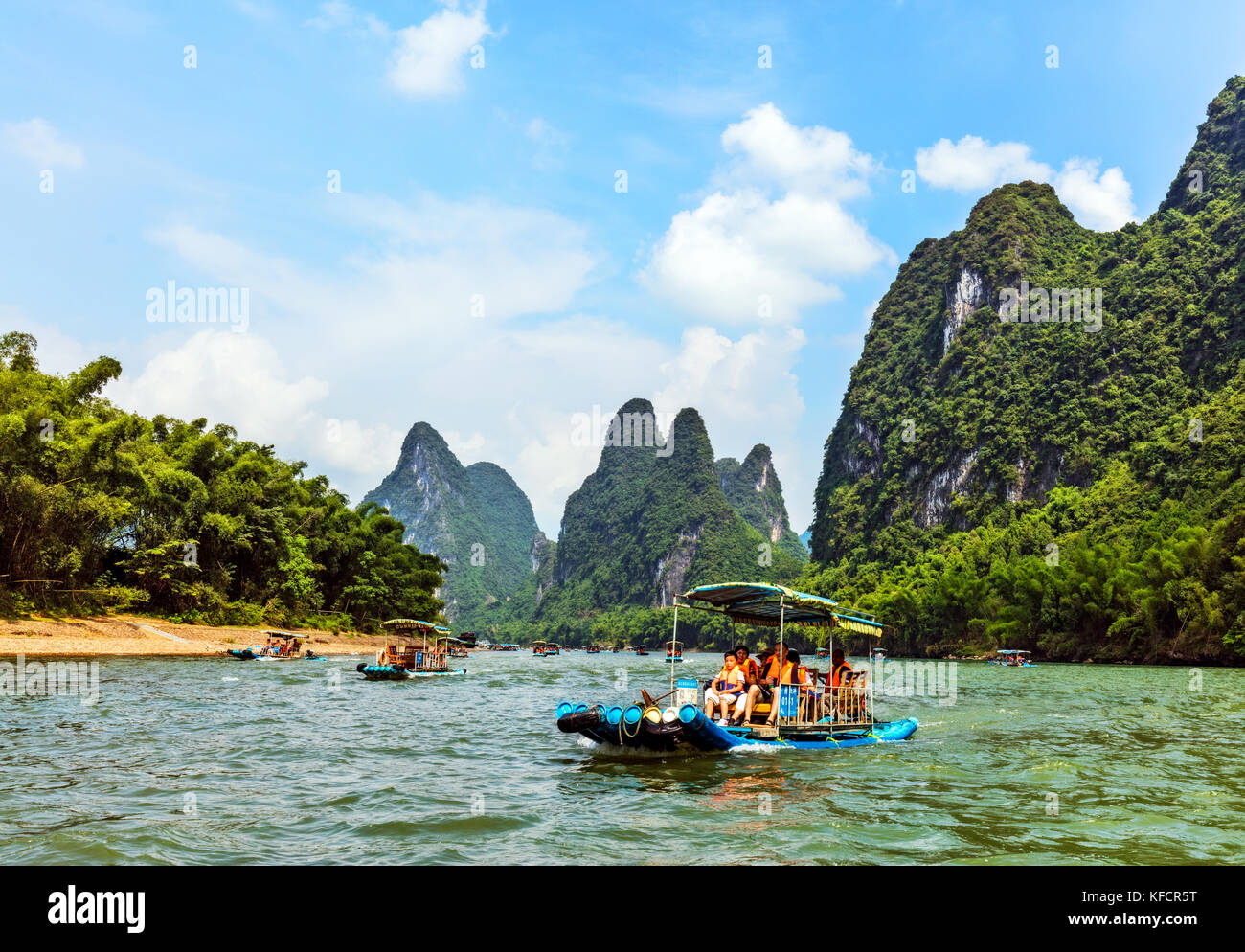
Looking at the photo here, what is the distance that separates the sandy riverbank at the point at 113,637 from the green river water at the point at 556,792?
1066cm

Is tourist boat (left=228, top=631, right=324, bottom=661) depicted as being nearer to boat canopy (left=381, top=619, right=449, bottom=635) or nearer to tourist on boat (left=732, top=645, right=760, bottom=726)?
boat canopy (left=381, top=619, right=449, bottom=635)

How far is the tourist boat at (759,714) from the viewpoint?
12.2 meters

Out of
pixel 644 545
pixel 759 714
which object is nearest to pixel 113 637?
pixel 759 714

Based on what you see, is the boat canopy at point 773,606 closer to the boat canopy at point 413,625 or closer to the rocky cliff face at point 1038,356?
the boat canopy at point 413,625

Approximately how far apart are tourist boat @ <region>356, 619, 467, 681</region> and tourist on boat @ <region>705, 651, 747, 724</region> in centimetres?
1720

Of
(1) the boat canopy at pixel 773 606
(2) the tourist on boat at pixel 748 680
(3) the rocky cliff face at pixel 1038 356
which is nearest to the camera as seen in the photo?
(1) the boat canopy at pixel 773 606

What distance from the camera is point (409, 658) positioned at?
107 feet

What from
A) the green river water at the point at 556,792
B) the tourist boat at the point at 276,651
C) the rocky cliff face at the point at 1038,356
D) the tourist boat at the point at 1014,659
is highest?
the rocky cliff face at the point at 1038,356

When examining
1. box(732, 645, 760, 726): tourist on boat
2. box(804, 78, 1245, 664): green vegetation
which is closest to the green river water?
box(732, 645, 760, 726): tourist on boat

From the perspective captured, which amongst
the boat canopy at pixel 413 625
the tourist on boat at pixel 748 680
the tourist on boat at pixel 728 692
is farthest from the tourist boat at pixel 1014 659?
the tourist on boat at pixel 728 692

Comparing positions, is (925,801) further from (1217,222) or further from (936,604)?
(1217,222)

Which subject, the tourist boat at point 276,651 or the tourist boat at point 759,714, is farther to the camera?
the tourist boat at point 276,651
